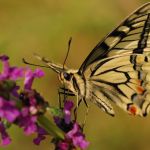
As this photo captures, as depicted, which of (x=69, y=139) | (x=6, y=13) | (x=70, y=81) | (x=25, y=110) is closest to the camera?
(x=25, y=110)

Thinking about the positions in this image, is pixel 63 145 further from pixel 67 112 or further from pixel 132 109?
pixel 132 109

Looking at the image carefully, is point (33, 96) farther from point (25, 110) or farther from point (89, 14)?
point (89, 14)

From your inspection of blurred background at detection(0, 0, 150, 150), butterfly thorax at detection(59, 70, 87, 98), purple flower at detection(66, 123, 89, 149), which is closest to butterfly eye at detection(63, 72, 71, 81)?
butterfly thorax at detection(59, 70, 87, 98)

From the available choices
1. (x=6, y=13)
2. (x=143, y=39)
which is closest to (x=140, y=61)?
(x=143, y=39)

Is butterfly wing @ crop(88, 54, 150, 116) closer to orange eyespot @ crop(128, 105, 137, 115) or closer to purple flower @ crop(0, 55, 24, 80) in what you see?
orange eyespot @ crop(128, 105, 137, 115)

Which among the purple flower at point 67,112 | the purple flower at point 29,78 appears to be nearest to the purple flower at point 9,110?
the purple flower at point 29,78

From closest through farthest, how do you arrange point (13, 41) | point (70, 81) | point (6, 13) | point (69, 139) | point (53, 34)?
1. point (69, 139)
2. point (70, 81)
3. point (13, 41)
4. point (53, 34)
5. point (6, 13)
